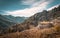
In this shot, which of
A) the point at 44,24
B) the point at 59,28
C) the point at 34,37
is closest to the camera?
the point at 34,37

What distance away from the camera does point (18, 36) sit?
7.62 m

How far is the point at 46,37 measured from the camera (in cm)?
793

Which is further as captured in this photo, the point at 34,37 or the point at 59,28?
the point at 59,28

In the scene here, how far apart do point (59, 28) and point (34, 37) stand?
4978mm

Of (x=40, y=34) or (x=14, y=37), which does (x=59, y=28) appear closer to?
(x=40, y=34)

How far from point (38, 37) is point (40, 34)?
1.07 ft

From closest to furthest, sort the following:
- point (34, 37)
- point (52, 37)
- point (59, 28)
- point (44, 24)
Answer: point (34, 37), point (52, 37), point (59, 28), point (44, 24)

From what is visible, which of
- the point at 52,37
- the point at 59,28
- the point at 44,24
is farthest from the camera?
the point at 44,24

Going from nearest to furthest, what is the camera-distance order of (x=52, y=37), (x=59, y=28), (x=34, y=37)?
(x=34, y=37) < (x=52, y=37) < (x=59, y=28)

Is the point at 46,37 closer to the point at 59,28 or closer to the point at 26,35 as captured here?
the point at 26,35

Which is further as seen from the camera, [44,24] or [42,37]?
[44,24]

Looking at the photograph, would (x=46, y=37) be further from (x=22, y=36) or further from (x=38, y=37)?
(x=22, y=36)

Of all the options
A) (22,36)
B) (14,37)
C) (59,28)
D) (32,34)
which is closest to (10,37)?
A: (14,37)

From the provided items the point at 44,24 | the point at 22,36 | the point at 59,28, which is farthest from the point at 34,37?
the point at 44,24
